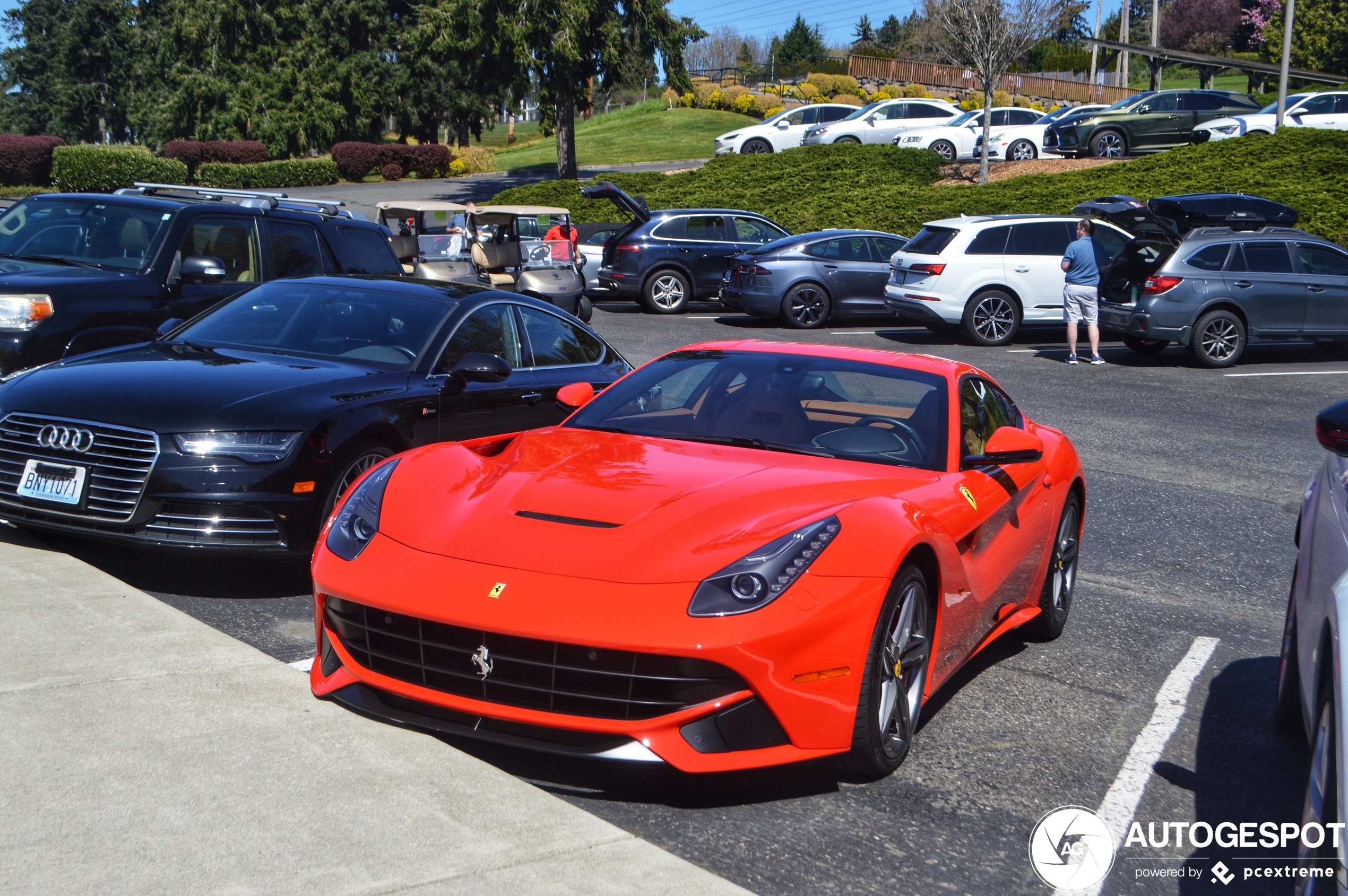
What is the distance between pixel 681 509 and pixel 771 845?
3.57 feet

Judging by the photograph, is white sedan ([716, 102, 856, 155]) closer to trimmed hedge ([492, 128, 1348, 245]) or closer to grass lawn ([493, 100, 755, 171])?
trimmed hedge ([492, 128, 1348, 245])

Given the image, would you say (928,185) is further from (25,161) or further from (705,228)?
(25,161)

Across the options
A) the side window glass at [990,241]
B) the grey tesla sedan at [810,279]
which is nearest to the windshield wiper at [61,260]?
the grey tesla sedan at [810,279]

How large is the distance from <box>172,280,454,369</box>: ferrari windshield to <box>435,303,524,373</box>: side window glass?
14cm

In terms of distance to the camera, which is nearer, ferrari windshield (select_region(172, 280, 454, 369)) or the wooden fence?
ferrari windshield (select_region(172, 280, 454, 369))

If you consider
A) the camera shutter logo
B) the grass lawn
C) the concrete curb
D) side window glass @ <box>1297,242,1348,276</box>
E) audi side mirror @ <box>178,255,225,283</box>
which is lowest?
the camera shutter logo

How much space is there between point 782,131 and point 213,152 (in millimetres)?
23975

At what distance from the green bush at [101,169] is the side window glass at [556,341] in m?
38.2

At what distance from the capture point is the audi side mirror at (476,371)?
632 cm

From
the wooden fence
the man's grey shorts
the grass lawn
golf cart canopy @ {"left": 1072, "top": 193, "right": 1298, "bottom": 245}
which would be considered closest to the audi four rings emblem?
the man's grey shorts

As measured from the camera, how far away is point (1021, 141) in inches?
1314

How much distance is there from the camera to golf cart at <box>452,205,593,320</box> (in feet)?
57.6

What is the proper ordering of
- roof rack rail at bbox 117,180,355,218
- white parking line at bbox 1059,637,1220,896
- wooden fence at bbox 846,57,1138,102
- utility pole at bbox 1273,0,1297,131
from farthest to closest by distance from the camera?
wooden fence at bbox 846,57,1138,102 → utility pole at bbox 1273,0,1297,131 → roof rack rail at bbox 117,180,355,218 → white parking line at bbox 1059,637,1220,896

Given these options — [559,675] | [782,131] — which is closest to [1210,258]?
[559,675]
